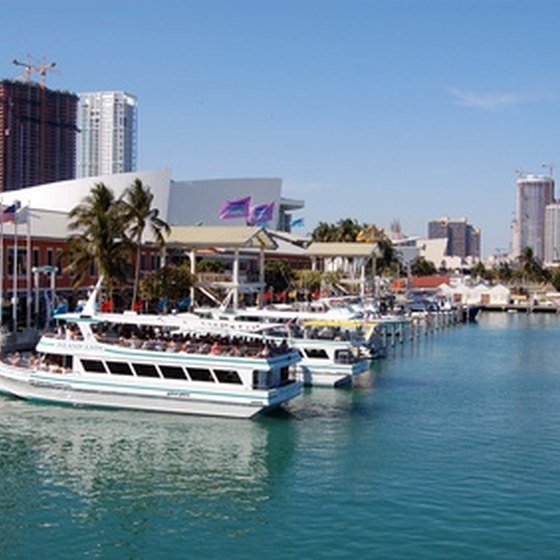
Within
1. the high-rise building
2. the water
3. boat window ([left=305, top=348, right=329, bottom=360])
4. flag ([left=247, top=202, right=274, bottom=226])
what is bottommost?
the water

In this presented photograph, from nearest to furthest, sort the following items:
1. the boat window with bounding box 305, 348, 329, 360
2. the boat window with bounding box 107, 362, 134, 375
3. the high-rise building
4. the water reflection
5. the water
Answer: the water < the water reflection < the boat window with bounding box 107, 362, 134, 375 < the boat window with bounding box 305, 348, 329, 360 < the high-rise building

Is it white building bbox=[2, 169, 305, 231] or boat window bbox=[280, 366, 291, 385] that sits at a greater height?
white building bbox=[2, 169, 305, 231]

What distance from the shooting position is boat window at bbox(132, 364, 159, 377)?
147ft

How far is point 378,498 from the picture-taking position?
103ft

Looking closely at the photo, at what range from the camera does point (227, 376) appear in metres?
43.8

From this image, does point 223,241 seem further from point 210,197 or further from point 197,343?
point 210,197

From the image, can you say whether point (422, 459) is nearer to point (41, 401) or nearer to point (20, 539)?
point (20, 539)

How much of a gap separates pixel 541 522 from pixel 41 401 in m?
26.6

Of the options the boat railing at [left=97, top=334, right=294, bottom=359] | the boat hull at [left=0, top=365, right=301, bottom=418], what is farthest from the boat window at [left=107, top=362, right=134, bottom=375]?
the boat railing at [left=97, top=334, right=294, bottom=359]

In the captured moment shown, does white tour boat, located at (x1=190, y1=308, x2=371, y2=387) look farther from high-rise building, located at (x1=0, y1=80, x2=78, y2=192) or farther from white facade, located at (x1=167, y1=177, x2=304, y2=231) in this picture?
high-rise building, located at (x1=0, y1=80, x2=78, y2=192)

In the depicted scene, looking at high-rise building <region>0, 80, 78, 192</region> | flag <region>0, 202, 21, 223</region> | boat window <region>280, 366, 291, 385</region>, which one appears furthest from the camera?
high-rise building <region>0, 80, 78, 192</region>

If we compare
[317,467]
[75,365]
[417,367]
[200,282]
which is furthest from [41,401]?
[200,282]

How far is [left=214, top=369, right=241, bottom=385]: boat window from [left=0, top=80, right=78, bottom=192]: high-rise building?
14145 cm

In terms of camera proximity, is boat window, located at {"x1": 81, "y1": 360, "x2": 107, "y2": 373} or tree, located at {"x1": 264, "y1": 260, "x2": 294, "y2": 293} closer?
boat window, located at {"x1": 81, "y1": 360, "x2": 107, "y2": 373}
